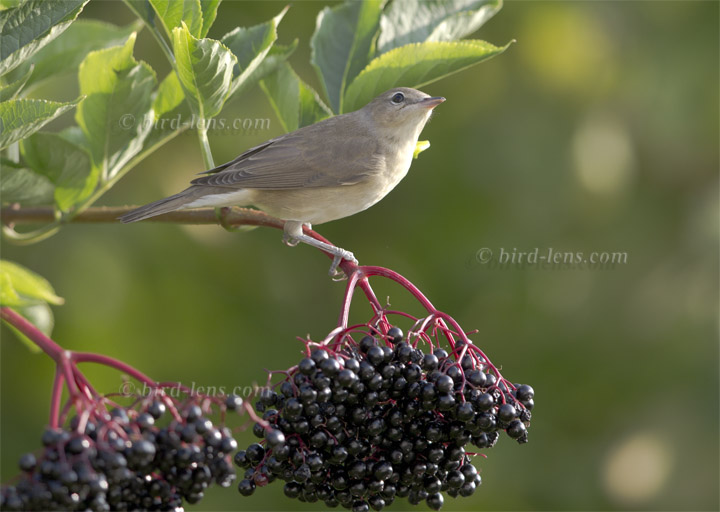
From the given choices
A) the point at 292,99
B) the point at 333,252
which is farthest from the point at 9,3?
the point at 333,252

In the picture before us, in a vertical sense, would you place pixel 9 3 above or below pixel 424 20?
below

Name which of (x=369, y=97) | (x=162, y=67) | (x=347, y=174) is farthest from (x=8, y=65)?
(x=162, y=67)

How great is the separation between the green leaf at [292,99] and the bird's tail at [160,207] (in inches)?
26.5

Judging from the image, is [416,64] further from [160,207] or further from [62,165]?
[62,165]

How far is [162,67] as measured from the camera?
22.6ft

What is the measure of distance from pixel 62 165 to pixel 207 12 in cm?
96

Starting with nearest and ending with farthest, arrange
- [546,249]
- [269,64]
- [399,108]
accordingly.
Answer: [269,64] < [399,108] < [546,249]

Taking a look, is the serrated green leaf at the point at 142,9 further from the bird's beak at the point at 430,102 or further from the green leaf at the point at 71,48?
the bird's beak at the point at 430,102

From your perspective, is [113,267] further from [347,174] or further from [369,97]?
[369,97]

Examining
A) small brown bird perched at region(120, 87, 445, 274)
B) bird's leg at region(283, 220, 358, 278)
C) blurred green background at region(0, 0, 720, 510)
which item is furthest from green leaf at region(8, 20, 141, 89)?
blurred green background at region(0, 0, 720, 510)

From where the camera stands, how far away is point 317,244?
4.06 meters

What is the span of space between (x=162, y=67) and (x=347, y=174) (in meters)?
2.64

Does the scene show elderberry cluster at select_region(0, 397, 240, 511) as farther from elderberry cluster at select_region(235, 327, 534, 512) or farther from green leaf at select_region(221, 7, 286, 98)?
green leaf at select_region(221, 7, 286, 98)

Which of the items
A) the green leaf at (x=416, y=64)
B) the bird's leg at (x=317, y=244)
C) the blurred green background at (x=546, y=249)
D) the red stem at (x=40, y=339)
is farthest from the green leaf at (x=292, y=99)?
the blurred green background at (x=546, y=249)
